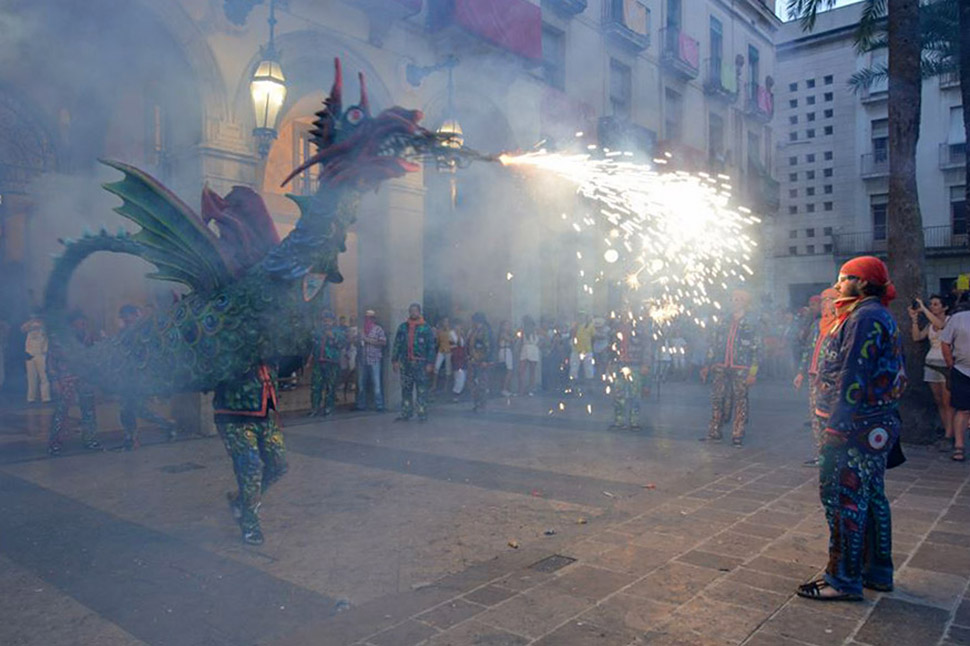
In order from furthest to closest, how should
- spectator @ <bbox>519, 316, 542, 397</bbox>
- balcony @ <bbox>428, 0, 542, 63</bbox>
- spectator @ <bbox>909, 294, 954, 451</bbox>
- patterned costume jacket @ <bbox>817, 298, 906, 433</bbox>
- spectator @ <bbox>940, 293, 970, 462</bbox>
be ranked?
1. spectator @ <bbox>519, 316, 542, 397</bbox>
2. balcony @ <bbox>428, 0, 542, 63</bbox>
3. spectator @ <bbox>909, 294, 954, 451</bbox>
4. spectator @ <bbox>940, 293, 970, 462</bbox>
5. patterned costume jacket @ <bbox>817, 298, 906, 433</bbox>

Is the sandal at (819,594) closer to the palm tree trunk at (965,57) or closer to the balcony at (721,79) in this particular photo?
the palm tree trunk at (965,57)

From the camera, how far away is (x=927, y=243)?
2723 cm

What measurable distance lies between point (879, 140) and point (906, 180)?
912 inches

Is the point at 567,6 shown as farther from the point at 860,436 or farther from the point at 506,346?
the point at 860,436

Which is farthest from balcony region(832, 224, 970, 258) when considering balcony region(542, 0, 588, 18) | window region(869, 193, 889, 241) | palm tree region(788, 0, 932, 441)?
palm tree region(788, 0, 932, 441)

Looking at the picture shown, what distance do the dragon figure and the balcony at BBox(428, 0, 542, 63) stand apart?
224 inches

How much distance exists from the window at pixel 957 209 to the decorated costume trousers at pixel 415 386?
2630cm

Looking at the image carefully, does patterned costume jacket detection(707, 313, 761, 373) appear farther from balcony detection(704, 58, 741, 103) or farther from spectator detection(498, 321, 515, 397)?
balcony detection(704, 58, 741, 103)

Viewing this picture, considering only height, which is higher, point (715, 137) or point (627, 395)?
point (715, 137)

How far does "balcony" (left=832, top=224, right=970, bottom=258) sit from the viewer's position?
1038 inches

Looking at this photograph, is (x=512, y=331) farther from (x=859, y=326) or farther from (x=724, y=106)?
(x=724, y=106)

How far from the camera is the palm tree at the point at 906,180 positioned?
742cm

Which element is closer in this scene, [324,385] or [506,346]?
[324,385]

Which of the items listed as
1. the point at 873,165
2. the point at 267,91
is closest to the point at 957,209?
the point at 873,165
